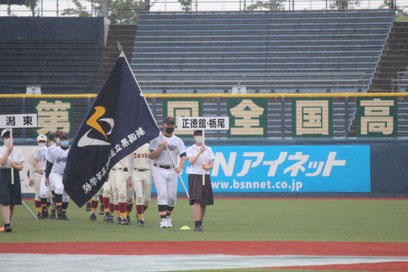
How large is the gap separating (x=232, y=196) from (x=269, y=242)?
13.2 meters

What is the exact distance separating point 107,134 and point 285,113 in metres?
12.3

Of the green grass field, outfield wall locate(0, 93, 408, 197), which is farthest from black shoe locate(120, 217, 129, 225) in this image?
outfield wall locate(0, 93, 408, 197)

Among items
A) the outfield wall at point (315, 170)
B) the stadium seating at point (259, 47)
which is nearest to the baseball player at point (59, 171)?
the outfield wall at point (315, 170)

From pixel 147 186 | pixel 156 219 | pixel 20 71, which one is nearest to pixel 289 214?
pixel 156 219

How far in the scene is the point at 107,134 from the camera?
43.2ft

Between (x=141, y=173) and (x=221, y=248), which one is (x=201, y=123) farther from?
(x=221, y=248)

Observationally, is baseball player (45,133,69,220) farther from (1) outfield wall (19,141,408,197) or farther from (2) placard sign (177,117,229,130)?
(1) outfield wall (19,141,408,197)

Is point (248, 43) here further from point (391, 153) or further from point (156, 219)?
point (156, 219)

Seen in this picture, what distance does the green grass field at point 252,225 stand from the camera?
40.5 ft

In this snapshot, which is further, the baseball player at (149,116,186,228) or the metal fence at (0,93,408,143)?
the metal fence at (0,93,408,143)

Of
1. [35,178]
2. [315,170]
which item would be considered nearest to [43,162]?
[35,178]

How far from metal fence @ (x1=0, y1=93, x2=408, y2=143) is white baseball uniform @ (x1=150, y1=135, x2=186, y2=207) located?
35.0 feet

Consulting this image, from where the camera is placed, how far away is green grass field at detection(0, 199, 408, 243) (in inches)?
486

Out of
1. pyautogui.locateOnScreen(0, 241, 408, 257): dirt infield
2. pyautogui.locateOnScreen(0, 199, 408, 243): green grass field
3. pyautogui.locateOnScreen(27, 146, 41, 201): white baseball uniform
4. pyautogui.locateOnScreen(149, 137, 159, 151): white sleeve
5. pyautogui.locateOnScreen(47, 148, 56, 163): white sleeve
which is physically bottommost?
pyautogui.locateOnScreen(0, 199, 408, 243): green grass field
